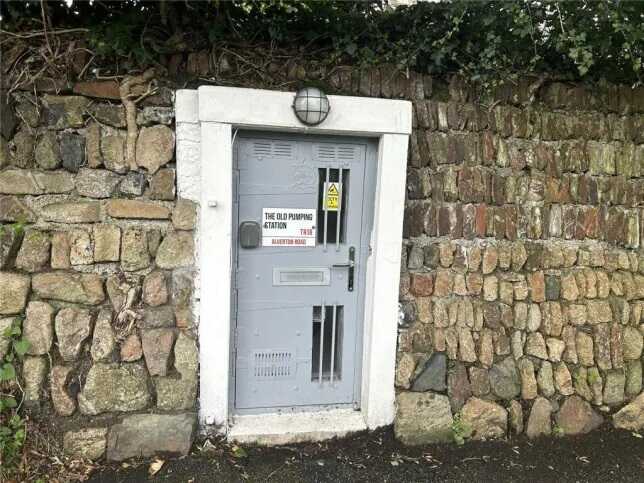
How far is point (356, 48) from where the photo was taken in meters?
2.83

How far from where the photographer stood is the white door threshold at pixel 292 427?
2.91 metres

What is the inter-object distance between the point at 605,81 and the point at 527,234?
3.89ft

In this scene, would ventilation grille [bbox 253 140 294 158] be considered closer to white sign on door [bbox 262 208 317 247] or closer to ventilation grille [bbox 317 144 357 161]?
ventilation grille [bbox 317 144 357 161]

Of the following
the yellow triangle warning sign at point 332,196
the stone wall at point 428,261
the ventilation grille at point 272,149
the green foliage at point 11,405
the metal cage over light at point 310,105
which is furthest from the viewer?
the yellow triangle warning sign at point 332,196

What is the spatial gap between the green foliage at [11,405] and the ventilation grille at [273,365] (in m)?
1.35

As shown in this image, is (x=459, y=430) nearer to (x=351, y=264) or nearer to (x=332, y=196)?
(x=351, y=264)

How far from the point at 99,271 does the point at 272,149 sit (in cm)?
128

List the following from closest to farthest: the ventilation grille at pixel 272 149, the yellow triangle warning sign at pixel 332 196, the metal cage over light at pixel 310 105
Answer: the metal cage over light at pixel 310 105 < the ventilation grille at pixel 272 149 < the yellow triangle warning sign at pixel 332 196

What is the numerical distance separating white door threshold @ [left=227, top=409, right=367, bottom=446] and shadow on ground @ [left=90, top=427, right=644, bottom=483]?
0.05 meters

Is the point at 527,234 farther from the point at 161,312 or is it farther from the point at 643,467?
the point at 161,312

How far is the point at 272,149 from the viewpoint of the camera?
9.43 ft

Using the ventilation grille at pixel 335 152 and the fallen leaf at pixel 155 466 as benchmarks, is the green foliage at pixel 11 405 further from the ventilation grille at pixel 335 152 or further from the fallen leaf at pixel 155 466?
the ventilation grille at pixel 335 152

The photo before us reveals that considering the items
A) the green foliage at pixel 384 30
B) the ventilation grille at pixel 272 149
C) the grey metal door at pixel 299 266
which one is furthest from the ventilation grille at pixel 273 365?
the green foliage at pixel 384 30

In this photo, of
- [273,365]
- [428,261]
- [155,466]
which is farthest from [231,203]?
[155,466]
